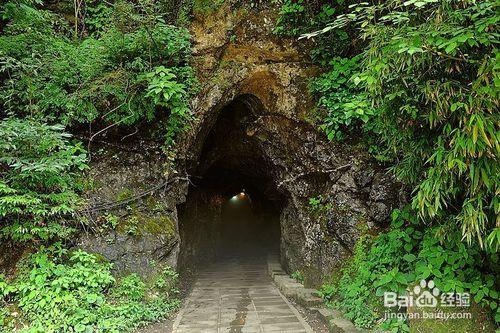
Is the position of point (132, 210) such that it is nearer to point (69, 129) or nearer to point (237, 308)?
point (69, 129)

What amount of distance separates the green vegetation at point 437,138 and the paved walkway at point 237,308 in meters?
1.37

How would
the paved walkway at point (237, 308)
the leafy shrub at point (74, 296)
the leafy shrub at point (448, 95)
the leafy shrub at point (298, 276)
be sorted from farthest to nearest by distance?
the leafy shrub at point (298, 276)
the paved walkway at point (237, 308)
the leafy shrub at point (74, 296)
the leafy shrub at point (448, 95)

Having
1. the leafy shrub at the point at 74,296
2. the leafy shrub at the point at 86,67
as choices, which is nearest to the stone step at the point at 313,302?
the leafy shrub at the point at 74,296

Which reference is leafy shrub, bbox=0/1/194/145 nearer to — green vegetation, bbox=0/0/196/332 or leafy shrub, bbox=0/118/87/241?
green vegetation, bbox=0/0/196/332

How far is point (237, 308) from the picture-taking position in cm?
707

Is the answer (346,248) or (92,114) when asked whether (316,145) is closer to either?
(346,248)

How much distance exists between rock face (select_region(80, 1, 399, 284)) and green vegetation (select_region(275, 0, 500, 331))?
4.12 feet

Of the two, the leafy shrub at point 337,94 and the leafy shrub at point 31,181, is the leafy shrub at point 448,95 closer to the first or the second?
the leafy shrub at point 337,94

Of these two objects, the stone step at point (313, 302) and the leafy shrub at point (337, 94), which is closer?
the stone step at point (313, 302)

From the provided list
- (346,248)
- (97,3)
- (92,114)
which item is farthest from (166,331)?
(97,3)

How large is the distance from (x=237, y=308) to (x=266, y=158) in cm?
432

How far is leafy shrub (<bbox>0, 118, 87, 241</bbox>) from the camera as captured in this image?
5.18 meters

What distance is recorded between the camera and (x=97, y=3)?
9336mm

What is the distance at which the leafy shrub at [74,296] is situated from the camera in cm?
489
